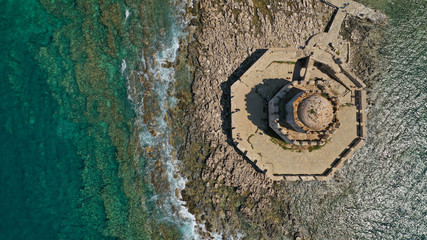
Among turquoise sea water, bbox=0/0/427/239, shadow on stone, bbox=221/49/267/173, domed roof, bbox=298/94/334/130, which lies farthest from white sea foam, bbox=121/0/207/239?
domed roof, bbox=298/94/334/130

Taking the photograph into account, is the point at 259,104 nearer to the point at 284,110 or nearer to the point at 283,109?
the point at 283,109

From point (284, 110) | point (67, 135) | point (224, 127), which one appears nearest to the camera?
point (284, 110)

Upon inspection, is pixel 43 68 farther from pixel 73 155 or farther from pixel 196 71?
pixel 196 71

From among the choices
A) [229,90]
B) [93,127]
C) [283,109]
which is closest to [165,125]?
[93,127]

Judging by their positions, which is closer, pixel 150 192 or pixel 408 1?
pixel 150 192

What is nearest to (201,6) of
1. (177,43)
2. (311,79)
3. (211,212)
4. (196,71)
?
(177,43)

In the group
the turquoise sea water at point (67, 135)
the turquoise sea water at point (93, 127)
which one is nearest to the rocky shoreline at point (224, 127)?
the turquoise sea water at point (93, 127)
